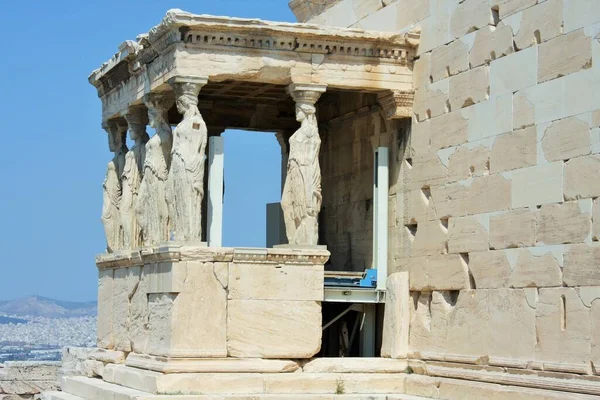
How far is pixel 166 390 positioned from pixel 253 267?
1704mm

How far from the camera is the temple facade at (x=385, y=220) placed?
14.8 m

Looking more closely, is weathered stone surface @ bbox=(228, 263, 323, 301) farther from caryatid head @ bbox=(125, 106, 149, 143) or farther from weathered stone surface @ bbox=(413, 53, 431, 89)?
caryatid head @ bbox=(125, 106, 149, 143)

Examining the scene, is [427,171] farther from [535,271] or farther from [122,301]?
[122,301]

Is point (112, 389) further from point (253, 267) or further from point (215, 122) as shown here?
point (215, 122)

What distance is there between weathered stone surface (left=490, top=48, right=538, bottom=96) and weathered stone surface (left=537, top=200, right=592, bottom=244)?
138 cm

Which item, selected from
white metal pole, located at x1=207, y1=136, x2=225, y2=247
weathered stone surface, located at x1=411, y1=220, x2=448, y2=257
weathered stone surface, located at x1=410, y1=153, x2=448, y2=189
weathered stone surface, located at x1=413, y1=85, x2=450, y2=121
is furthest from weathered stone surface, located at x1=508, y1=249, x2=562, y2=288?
white metal pole, located at x1=207, y1=136, x2=225, y2=247

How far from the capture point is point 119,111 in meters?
19.9

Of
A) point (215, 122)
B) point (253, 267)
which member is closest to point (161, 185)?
point (253, 267)

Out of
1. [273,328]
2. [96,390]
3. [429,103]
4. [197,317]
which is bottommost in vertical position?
[96,390]

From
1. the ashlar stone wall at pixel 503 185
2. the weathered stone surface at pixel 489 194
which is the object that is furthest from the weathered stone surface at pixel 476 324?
the weathered stone surface at pixel 489 194

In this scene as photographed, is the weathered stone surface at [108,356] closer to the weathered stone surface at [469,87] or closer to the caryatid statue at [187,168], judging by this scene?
the caryatid statue at [187,168]

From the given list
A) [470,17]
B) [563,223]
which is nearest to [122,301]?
[470,17]

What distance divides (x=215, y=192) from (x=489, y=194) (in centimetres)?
355

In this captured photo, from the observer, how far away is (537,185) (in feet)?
49.6
